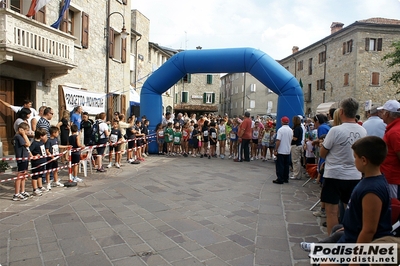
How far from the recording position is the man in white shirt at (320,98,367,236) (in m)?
3.78

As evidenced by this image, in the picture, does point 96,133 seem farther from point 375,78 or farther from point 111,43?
point 375,78

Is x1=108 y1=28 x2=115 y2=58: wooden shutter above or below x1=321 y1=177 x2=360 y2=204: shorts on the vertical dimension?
above

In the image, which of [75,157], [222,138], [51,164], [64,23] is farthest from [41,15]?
[222,138]

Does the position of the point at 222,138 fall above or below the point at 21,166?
above

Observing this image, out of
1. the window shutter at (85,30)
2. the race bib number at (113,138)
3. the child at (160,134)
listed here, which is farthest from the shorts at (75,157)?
the window shutter at (85,30)

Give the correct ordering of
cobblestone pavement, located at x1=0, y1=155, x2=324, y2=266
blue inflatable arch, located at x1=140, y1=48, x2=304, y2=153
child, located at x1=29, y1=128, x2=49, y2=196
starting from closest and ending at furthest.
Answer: cobblestone pavement, located at x1=0, y1=155, x2=324, y2=266 → child, located at x1=29, y1=128, x2=49, y2=196 → blue inflatable arch, located at x1=140, y1=48, x2=304, y2=153

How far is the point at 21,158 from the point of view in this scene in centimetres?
596

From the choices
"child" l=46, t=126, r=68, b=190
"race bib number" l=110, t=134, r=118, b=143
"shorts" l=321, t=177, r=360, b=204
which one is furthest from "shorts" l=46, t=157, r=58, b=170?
"shorts" l=321, t=177, r=360, b=204

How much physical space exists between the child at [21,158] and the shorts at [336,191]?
5515 mm

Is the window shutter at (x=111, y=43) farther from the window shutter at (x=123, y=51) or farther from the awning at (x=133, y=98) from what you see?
the awning at (x=133, y=98)

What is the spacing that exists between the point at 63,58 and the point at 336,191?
10504mm

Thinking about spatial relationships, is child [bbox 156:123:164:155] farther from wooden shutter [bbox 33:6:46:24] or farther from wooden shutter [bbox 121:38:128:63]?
wooden shutter [bbox 121:38:128:63]

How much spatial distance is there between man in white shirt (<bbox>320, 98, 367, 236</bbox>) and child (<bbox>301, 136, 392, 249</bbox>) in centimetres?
152

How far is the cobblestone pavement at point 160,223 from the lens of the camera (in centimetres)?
363
